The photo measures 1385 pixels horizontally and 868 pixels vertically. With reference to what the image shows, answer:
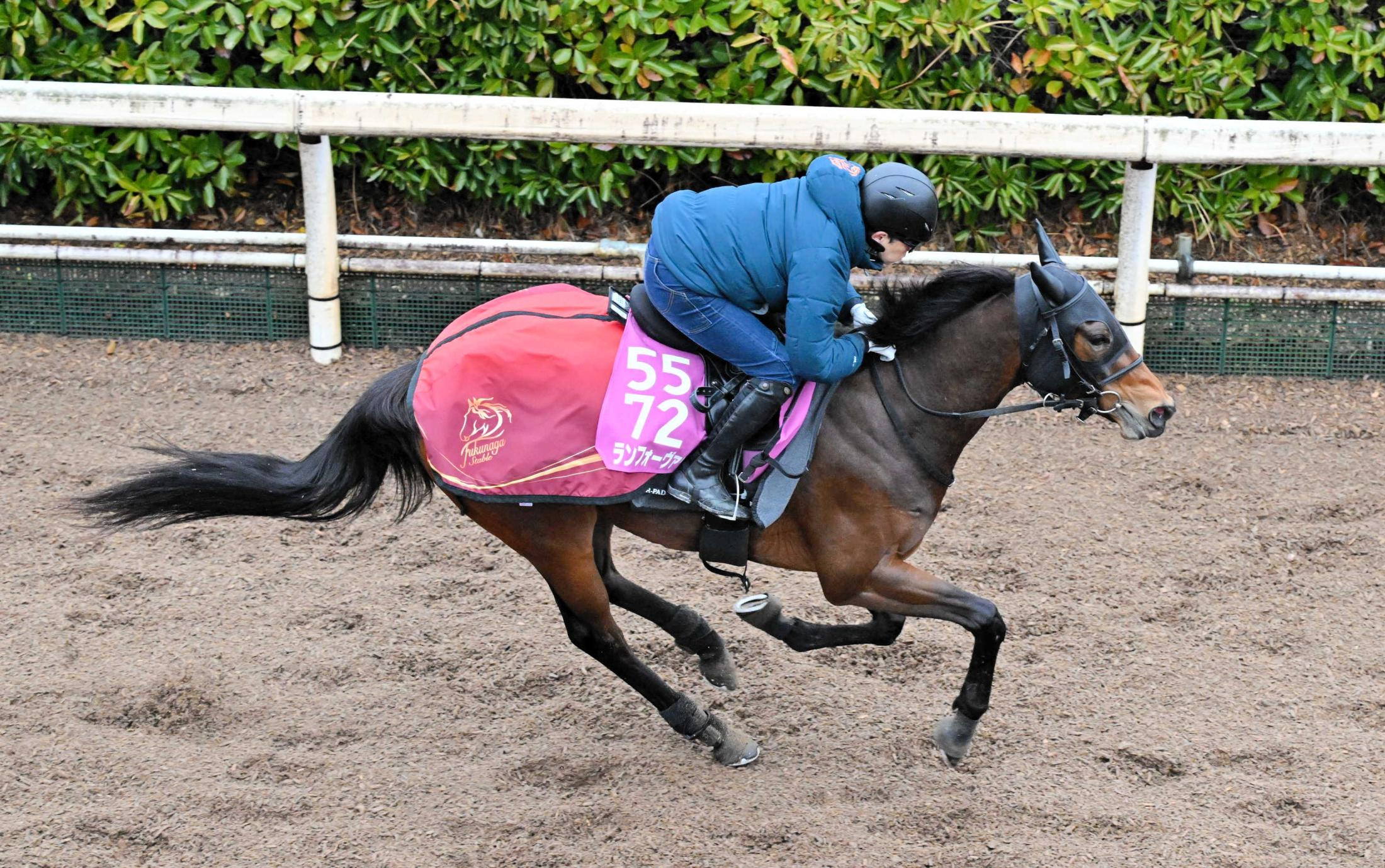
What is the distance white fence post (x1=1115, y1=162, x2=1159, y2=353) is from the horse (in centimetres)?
290

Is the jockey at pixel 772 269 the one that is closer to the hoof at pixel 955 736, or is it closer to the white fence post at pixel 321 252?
the hoof at pixel 955 736

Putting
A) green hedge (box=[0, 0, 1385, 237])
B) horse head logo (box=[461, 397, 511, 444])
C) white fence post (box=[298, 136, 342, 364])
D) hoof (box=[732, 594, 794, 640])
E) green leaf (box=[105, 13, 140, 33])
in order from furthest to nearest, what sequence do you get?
1. green leaf (box=[105, 13, 140, 33])
2. green hedge (box=[0, 0, 1385, 237])
3. white fence post (box=[298, 136, 342, 364])
4. hoof (box=[732, 594, 794, 640])
5. horse head logo (box=[461, 397, 511, 444])

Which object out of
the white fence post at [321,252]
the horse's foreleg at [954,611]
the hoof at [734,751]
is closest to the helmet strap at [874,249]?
the horse's foreleg at [954,611]

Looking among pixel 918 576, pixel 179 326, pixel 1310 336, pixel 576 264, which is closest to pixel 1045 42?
pixel 1310 336

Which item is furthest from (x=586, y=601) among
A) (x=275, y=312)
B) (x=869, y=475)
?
(x=275, y=312)

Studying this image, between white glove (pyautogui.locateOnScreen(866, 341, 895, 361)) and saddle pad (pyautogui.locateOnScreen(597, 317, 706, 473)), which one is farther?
white glove (pyautogui.locateOnScreen(866, 341, 895, 361))

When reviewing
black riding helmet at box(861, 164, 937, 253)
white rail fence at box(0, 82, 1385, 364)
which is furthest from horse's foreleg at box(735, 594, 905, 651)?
white rail fence at box(0, 82, 1385, 364)

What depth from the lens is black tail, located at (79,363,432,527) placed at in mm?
4543

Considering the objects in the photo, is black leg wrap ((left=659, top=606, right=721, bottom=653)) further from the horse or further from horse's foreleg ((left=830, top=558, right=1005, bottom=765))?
horse's foreleg ((left=830, top=558, right=1005, bottom=765))

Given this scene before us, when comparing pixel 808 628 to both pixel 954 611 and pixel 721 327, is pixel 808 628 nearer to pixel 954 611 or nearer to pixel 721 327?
pixel 954 611

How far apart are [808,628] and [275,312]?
4170 mm

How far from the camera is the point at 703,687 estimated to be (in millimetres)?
5137

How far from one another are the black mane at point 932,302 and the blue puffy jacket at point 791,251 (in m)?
0.16

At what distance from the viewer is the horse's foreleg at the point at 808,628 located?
4.73 m
